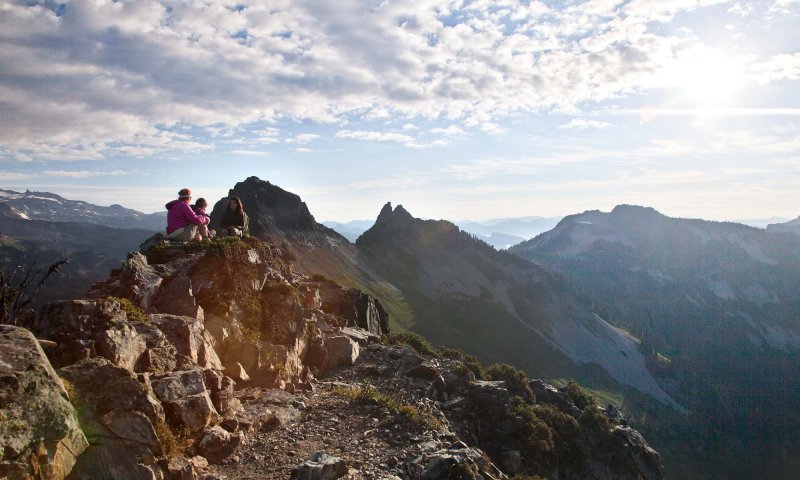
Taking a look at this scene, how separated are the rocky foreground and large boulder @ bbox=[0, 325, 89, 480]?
29 millimetres

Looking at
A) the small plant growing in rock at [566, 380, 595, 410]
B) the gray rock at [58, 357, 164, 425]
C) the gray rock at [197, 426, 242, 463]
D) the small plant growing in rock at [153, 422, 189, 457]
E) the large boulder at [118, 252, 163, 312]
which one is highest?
the large boulder at [118, 252, 163, 312]

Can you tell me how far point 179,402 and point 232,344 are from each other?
23.0ft

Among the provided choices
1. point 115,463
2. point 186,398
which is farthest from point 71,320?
point 115,463

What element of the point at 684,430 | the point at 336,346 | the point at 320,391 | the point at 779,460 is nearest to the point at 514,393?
the point at 336,346

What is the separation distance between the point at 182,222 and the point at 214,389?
1123 centimetres

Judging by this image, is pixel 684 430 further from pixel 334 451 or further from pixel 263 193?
pixel 334 451

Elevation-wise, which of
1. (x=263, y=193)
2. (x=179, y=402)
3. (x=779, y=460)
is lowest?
(x=779, y=460)

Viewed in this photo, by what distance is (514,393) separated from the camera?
55938mm

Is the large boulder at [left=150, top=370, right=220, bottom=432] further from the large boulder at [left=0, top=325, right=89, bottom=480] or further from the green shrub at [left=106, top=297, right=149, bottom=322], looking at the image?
the large boulder at [left=0, top=325, right=89, bottom=480]

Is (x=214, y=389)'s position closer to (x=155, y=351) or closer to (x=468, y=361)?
(x=155, y=351)

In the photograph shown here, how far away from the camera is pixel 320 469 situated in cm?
1377

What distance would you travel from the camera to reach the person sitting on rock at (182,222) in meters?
24.7

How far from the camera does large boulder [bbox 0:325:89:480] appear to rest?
9.86m

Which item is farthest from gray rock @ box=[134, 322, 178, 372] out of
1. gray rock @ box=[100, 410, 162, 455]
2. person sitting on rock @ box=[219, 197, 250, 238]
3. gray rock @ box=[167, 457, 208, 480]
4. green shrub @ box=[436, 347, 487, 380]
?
green shrub @ box=[436, 347, 487, 380]
